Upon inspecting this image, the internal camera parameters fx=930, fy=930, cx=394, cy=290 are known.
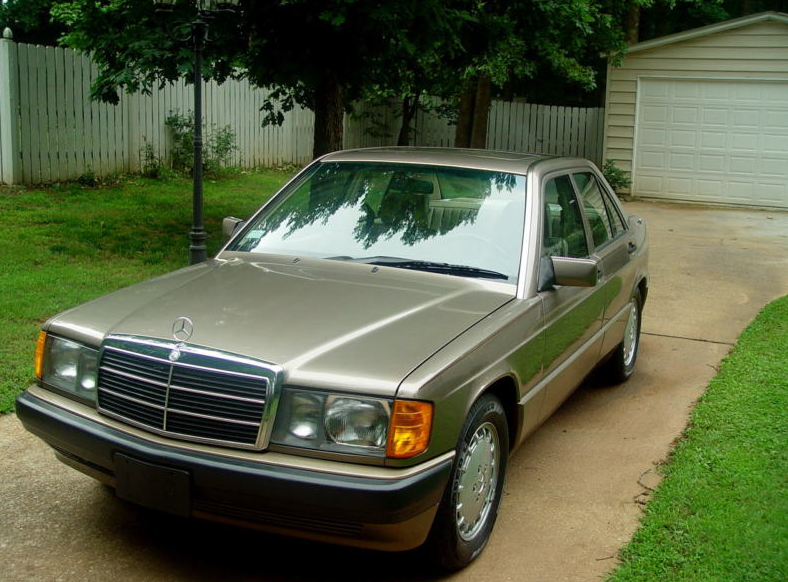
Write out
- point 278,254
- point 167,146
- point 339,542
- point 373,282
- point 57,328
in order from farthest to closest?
point 167,146 < point 278,254 < point 373,282 < point 57,328 < point 339,542

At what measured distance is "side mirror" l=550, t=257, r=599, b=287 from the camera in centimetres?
437

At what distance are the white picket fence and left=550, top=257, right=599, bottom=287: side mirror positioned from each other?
9374 millimetres

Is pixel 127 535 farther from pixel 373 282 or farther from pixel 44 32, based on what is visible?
pixel 44 32

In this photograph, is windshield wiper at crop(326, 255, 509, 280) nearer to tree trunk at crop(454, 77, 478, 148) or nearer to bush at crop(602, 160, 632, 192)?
bush at crop(602, 160, 632, 192)

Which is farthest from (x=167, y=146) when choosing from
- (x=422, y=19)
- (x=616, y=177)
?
(x=616, y=177)

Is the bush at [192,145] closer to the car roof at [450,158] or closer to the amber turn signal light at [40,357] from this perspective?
the car roof at [450,158]

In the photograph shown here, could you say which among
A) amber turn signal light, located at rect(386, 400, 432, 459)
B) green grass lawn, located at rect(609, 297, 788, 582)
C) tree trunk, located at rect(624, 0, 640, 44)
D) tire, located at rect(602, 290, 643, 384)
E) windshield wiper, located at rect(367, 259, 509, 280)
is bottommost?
green grass lawn, located at rect(609, 297, 788, 582)

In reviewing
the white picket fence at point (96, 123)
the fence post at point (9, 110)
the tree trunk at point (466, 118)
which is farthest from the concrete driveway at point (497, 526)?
the tree trunk at point (466, 118)

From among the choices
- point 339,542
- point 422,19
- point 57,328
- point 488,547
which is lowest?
point 488,547

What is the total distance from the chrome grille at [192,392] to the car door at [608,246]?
2732mm

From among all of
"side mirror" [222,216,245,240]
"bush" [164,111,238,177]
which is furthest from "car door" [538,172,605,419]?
"bush" [164,111,238,177]

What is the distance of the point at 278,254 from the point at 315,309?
0.97 metres

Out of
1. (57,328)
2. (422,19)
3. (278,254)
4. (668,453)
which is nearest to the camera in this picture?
(57,328)

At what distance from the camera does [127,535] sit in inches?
157
